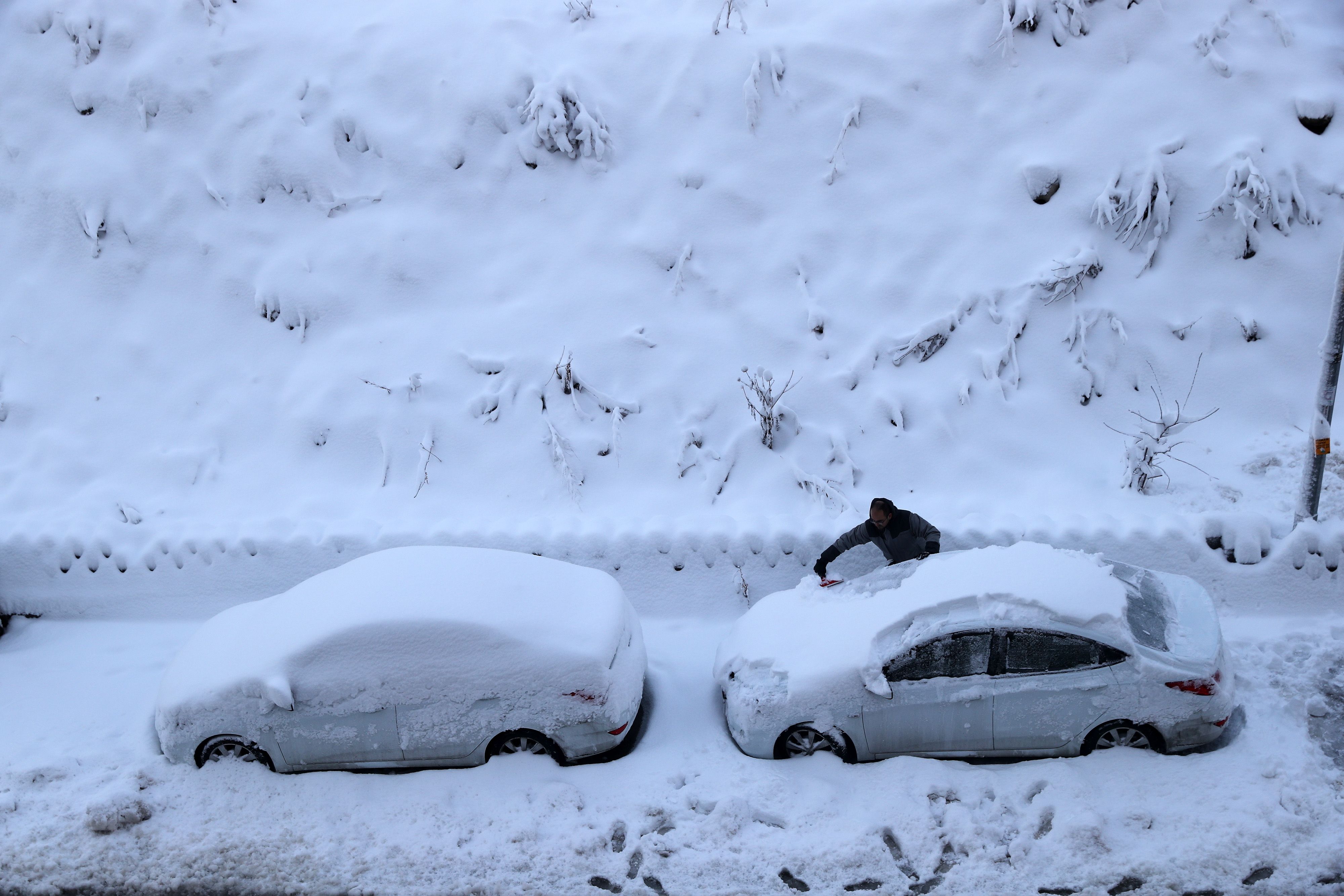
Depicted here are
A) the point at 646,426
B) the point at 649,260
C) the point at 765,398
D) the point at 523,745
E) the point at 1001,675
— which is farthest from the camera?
the point at 649,260

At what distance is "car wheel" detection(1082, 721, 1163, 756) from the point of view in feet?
17.8

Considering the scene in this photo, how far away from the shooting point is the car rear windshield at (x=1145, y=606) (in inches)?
214

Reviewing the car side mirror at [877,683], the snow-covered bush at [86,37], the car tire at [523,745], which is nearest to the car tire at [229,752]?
the car tire at [523,745]

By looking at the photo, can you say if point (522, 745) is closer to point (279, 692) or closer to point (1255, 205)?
point (279, 692)

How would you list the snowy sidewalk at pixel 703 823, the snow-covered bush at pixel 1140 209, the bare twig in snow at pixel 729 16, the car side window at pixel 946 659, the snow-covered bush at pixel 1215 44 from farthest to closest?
1. the bare twig in snow at pixel 729 16
2. the snow-covered bush at pixel 1215 44
3. the snow-covered bush at pixel 1140 209
4. the car side window at pixel 946 659
5. the snowy sidewalk at pixel 703 823

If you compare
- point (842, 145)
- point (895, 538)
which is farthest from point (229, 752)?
point (842, 145)

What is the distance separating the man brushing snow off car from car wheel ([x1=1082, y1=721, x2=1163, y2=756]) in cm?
181

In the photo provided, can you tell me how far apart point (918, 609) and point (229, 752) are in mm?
4817

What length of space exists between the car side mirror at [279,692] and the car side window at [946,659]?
12.8 ft

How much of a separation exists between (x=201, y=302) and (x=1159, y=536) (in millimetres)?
11051

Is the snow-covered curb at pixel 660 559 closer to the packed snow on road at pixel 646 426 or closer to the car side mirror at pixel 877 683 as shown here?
the packed snow on road at pixel 646 426

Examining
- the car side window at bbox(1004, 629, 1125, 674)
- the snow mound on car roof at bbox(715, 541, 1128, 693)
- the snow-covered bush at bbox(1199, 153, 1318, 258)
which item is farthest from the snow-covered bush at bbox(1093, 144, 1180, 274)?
the car side window at bbox(1004, 629, 1125, 674)

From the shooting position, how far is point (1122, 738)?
5.51m

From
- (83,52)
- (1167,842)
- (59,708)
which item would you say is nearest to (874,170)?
(1167,842)
